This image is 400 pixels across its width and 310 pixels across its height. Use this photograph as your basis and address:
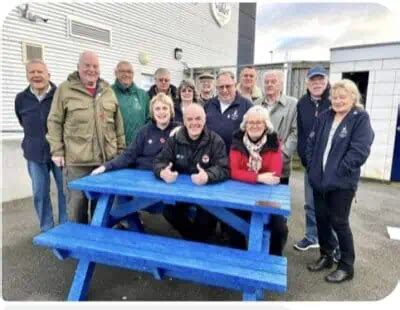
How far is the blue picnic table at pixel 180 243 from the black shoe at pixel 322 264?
0.67m

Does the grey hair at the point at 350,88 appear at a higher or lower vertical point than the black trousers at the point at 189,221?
higher

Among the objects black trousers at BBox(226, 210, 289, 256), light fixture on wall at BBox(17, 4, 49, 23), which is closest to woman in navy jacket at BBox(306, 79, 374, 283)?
black trousers at BBox(226, 210, 289, 256)

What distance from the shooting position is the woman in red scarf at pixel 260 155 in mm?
2338

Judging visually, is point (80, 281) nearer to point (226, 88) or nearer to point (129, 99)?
point (129, 99)

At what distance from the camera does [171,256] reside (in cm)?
181

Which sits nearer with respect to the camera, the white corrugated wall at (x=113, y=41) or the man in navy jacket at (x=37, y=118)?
the man in navy jacket at (x=37, y=118)

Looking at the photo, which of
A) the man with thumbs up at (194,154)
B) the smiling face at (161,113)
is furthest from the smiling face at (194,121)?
the smiling face at (161,113)

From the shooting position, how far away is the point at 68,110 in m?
2.65

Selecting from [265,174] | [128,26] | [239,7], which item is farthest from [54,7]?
[239,7]

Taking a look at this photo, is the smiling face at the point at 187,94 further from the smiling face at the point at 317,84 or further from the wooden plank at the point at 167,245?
the wooden plank at the point at 167,245

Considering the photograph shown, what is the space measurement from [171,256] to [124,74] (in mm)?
1979

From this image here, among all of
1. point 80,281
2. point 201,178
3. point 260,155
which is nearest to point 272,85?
point 260,155

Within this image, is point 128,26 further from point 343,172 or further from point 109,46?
point 343,172

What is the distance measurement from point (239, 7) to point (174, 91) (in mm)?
8999
